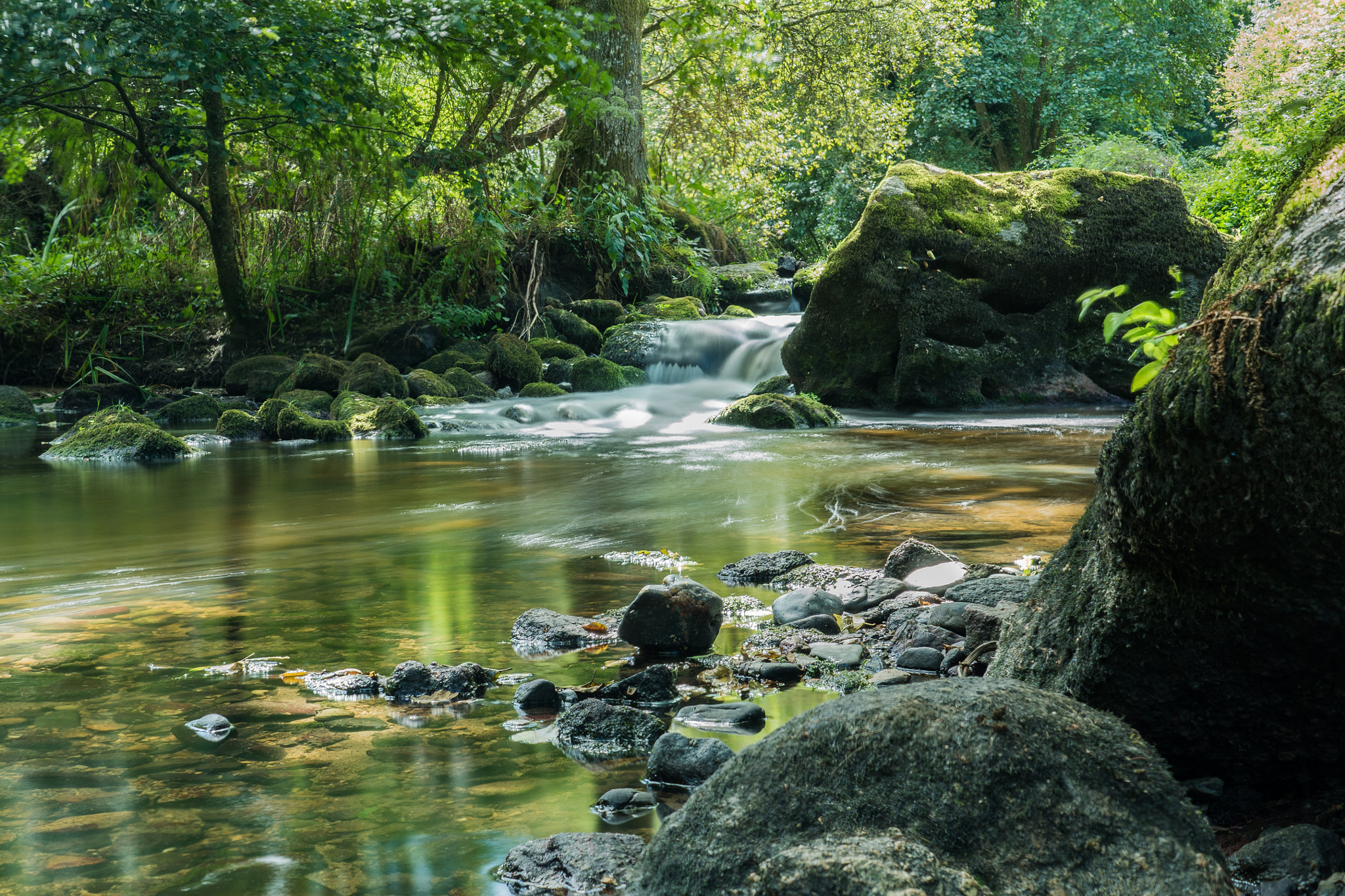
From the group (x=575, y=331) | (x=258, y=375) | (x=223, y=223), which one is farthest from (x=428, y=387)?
(x=223, y=223)

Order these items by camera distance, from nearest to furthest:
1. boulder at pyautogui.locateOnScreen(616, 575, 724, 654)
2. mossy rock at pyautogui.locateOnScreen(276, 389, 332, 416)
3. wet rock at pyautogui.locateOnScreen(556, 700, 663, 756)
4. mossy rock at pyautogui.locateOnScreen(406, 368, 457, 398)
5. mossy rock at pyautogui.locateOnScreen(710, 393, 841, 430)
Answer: wet rock at pyautogui.locateOnScreen(556, 700, 663, 756) < boulder at pyautogui.locateOnScreen(616, 575, 724, 654) < mossy rock at pyautogui.locateOnScreen(710, 393, 841, 430) < mossy rock at pyautogui.locateOnScreen(276, 389, 332, 416) < mossy rock at pyautogui.locateOnScreen(406, 368, 457, 398)

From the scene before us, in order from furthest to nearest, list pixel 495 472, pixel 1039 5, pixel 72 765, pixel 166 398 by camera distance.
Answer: pixel 1039 5
pixel 166 398
pixel 495 472
pixel 72 765

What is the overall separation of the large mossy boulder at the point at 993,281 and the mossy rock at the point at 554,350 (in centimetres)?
474

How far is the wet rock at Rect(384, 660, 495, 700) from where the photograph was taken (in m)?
2.72

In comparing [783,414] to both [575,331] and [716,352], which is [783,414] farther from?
[575,331]

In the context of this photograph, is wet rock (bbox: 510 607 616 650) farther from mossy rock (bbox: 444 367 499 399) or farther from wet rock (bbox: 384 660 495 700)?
mossy rock (bbox: 444 367 499 399)

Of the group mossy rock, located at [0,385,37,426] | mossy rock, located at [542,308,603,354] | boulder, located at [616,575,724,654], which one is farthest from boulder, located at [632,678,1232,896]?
mossy rock, located at [542,308,603,354]

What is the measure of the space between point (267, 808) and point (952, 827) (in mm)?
1400

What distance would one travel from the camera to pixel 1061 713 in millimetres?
1519

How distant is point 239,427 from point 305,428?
864 mm

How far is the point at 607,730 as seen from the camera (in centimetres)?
239

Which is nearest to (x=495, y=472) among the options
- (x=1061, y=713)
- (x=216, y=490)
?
(x=216, y=490)

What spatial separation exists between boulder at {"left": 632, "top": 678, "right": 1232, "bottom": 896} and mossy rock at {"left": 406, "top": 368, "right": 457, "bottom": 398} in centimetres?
1242

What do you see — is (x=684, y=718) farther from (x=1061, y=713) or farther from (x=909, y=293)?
(x=909, y=293)
